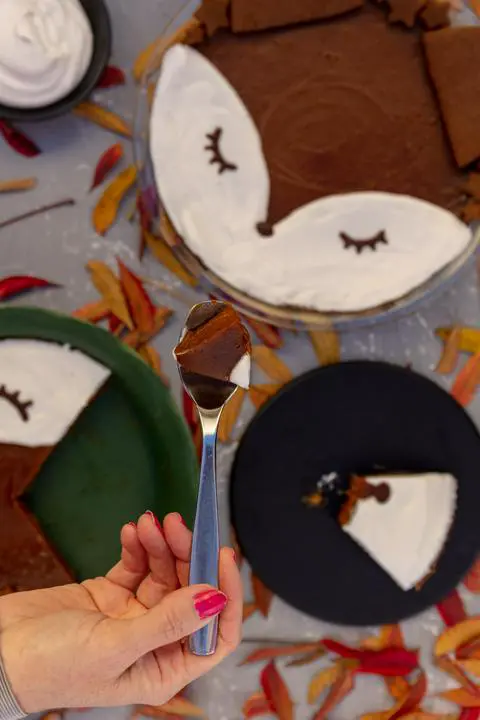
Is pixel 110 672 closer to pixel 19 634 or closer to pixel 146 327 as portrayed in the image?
pixel 19 634

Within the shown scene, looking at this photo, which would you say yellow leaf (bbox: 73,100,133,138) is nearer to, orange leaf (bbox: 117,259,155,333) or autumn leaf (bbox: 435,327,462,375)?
orange leaf (bbox: 117,259,155,333)

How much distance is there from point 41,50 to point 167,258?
0.30 metres

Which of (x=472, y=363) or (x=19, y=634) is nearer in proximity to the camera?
(x=19, y=634)

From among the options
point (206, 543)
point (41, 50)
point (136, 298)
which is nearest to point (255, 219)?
point (136, 298)

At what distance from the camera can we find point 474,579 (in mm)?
993

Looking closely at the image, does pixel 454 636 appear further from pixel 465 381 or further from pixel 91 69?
pixel 91 69

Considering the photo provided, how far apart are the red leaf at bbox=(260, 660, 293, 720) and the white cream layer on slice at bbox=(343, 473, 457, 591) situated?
23cm

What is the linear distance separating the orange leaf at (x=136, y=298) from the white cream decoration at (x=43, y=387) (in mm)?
110

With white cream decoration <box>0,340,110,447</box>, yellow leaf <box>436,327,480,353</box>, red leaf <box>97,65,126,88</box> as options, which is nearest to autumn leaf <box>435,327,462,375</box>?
yellow leaf <box>436,327,480,353</box>

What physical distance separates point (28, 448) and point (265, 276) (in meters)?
0.37

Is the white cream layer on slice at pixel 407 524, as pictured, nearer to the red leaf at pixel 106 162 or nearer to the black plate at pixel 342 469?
the black plate at pixel 342 469

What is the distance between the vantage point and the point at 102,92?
0.95 meters

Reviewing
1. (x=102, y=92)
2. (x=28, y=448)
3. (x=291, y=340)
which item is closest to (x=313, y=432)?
(x=291, y=340)

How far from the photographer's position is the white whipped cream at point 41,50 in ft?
2.70
